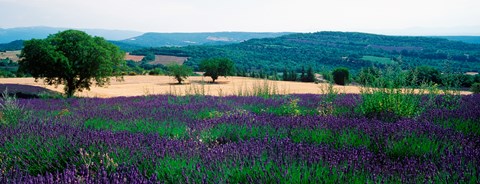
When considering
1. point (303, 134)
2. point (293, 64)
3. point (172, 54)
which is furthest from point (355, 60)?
point (303, 134)

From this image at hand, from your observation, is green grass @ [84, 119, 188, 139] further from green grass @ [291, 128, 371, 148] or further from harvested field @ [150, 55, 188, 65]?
harvested field @ [150, 55, 188, 65]

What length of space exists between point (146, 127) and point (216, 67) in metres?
49.4

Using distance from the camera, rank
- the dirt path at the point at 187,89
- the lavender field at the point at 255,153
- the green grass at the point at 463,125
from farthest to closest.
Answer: the dirt path at the point at 187,89
the green grass at the point at 463,125
the lavender field at the point at 255,153

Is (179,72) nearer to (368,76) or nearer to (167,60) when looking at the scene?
(368,76)

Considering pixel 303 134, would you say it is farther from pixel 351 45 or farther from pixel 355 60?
pixel 351 45

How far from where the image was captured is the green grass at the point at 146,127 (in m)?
4.38

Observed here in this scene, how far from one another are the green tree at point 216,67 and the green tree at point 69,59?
99.1 feet

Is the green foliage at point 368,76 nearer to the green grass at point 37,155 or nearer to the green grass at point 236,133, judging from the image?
the green grass at point 236,133

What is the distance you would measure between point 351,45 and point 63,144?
16515 centimetres

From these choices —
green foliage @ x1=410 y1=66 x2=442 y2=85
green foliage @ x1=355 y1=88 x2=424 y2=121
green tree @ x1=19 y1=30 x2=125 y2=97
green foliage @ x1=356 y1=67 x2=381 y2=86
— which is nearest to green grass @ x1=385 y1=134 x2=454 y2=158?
green foliage @ x1=355 y1=88 x2=424 y2=121

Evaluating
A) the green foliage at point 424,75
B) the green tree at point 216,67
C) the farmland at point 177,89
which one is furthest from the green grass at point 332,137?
the green tree at point 216,67

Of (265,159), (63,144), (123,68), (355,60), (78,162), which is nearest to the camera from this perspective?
(265,159)

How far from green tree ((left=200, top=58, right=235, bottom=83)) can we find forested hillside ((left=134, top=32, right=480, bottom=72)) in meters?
53.3

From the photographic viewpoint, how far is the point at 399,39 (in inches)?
6294
